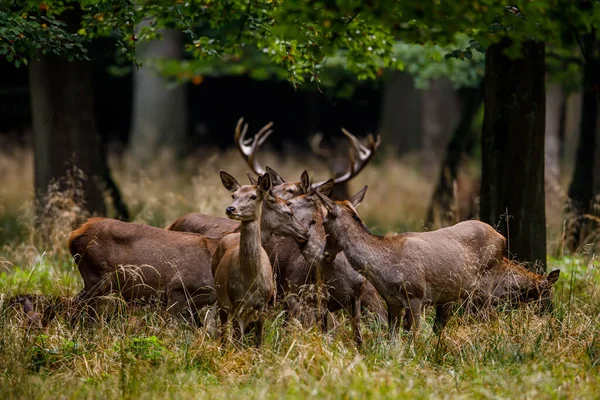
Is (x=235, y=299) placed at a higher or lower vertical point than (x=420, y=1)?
lower

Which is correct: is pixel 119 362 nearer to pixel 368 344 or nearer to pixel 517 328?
pixel 368 344

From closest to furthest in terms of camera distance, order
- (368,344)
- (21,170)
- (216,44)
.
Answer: (368,344) < (216,44) < (21,170)

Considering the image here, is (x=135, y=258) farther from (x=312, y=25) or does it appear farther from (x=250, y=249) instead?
(x=312, y=25)

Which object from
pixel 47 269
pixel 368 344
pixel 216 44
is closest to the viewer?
pixel 368 344

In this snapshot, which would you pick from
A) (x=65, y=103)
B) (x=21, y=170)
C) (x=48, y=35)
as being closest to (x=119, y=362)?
(x=48, y=35)

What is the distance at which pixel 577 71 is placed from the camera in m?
15.5

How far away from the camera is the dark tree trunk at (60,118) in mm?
11289

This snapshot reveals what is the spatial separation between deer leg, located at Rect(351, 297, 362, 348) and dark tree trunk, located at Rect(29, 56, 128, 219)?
4.56 meters

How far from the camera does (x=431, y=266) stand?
7.43 m

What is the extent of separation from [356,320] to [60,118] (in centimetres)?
537

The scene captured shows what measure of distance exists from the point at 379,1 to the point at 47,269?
16.6ft

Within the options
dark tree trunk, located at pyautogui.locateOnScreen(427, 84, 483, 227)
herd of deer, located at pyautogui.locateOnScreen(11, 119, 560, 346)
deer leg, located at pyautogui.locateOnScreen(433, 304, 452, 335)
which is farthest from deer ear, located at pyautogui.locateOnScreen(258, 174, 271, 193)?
dark tree trunk, located at pyautogui.locateOnScreen(427, 84, 483, 227)

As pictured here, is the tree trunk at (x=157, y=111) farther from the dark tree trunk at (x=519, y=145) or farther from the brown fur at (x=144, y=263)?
the dark tree trunk at (x=519, y=145)

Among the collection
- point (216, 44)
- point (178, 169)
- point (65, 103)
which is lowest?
point (178, 169)
